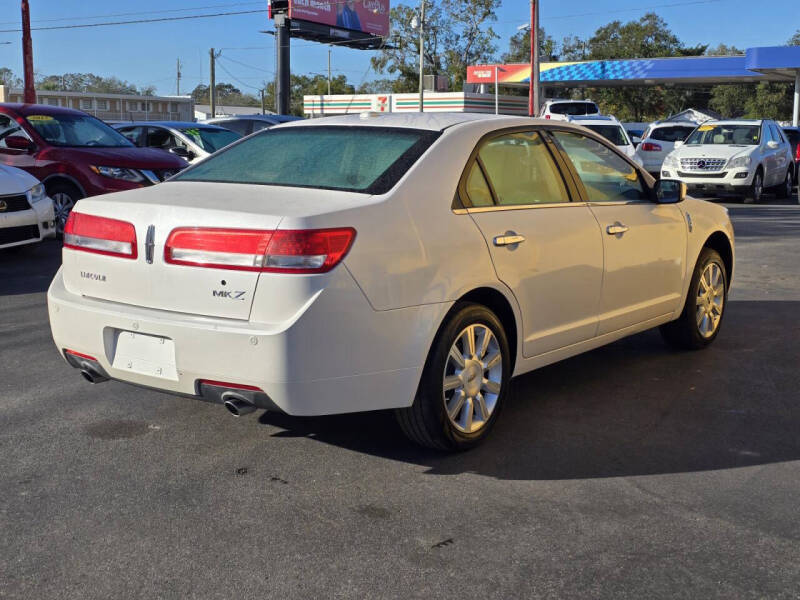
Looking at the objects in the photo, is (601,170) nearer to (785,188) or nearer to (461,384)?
(461,384)

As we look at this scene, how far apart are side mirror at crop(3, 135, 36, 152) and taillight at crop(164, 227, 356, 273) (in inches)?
362

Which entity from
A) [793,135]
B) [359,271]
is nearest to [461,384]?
[359,271]

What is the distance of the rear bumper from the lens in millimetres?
3879

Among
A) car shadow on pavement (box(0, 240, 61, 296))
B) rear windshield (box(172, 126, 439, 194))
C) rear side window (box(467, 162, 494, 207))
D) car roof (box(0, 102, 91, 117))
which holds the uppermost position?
car roof (box(0, 102, 91, 117))

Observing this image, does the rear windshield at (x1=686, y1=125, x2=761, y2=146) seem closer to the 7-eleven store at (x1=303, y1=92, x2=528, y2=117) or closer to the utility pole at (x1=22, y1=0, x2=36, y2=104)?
the utility pole at (x1=22, y1=0, x2=36, y2=104)

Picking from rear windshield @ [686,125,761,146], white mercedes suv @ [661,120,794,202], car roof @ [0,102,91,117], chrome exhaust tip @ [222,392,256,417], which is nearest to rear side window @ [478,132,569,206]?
chrome exhaust tip @ [222,392,256,417]

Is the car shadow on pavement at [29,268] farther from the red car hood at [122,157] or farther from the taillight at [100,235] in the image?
the taillight at [100,235]

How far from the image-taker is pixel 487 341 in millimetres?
4637

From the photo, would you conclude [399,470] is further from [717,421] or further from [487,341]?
[717,421]

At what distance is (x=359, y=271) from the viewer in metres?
3.97

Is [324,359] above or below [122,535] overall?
above

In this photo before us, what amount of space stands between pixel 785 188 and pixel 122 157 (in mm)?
15609

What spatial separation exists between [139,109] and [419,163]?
341 feet

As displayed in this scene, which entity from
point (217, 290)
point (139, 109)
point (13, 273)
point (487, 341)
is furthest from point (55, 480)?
point (139, 109)
